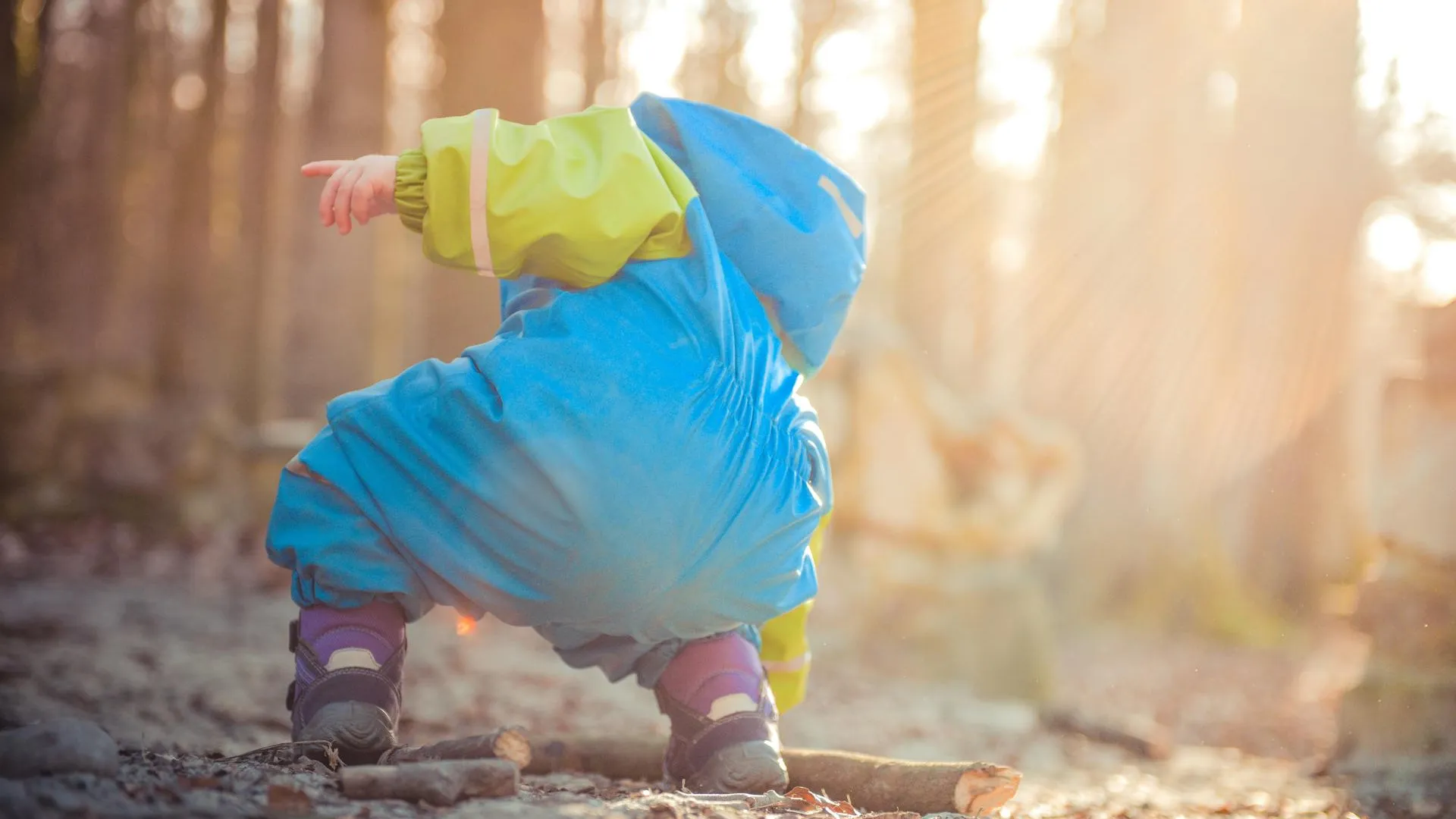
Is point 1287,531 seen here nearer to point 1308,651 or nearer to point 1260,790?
point 1308,651

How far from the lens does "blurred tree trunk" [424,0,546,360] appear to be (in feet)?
23.3

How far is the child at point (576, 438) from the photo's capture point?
198 cm

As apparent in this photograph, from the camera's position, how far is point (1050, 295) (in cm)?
950

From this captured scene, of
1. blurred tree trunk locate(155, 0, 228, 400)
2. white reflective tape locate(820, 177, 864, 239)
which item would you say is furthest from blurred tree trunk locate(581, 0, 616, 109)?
white reflective tape locate(820, 177, 864, 239)

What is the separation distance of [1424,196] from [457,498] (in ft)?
43.7

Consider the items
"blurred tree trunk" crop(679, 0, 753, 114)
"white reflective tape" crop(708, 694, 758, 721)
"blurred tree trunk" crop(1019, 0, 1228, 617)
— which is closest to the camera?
"white reflective tape" crop(708, 694, 758, 721)

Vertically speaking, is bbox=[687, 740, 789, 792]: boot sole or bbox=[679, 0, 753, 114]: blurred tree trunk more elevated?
bbox=[679, 0, 753, 114]: blurred tree trunk

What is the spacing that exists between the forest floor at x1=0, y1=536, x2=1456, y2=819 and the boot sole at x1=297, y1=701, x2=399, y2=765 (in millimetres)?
93

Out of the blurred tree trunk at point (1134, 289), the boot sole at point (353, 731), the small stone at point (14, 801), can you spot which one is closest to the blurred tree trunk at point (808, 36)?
the blurred tree trunk at point (1134, 289)

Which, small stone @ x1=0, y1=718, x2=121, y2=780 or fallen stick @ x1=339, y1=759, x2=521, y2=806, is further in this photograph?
fallen stick @ x1=339, y1=759, x2=521, y2=806

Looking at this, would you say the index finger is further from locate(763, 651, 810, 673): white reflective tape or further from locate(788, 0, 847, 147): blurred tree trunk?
locate(788, 0, 847, 147): blurred tree trunk

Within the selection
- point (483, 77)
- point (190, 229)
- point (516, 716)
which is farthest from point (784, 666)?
point (190, 229)

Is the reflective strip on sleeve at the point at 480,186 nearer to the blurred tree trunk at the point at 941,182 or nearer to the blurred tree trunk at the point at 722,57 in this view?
the blurred tree trunk at the point at 941,182

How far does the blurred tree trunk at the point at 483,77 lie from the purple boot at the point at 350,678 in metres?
5.09
